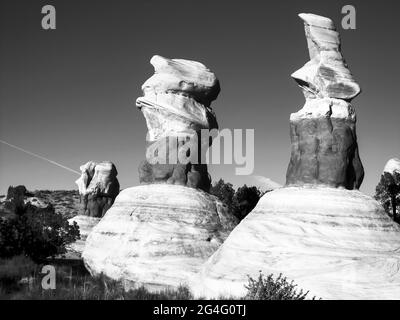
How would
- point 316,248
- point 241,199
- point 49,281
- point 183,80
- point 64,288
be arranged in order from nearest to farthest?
point 316,248 → point 64,288 → point 49,281 → point 183,80 → point 241,199

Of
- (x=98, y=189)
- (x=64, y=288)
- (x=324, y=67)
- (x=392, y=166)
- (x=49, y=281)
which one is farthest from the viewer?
(x=392, y=166)

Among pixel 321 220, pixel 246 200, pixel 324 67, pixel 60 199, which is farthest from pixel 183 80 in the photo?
pixel 60 199

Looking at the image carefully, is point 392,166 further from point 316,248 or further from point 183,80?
point 316,248

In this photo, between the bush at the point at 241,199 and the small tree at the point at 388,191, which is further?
the small tree at the point at 388,191

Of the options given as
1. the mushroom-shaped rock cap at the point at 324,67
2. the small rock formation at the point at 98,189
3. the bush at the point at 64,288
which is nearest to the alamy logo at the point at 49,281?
the bush at the point at 64,288

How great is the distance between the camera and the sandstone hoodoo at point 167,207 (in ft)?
53.0

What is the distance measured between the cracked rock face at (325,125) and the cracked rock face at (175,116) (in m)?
4.98

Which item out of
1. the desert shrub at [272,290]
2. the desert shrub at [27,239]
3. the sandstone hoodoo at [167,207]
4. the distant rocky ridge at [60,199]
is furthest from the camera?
the distant rocky ridge at [60,199]

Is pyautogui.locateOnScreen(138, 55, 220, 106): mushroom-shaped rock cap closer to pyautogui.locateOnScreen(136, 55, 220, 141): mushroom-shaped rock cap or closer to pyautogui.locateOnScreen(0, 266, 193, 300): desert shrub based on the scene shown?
pyautogui.locateOnScreen(136, 55, 220, 141): mushroom-shaped rock cap

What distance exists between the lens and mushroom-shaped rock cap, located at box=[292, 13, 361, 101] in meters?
13.6

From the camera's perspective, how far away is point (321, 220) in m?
12.3

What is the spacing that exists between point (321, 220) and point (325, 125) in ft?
8.27

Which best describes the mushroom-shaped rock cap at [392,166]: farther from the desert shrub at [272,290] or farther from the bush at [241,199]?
the desert shrub at [272,290]

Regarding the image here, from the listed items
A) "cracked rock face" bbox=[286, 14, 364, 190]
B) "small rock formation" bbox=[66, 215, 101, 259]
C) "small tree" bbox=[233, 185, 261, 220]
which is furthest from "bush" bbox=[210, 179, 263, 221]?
"cracked rock face" bbox=[286, 14, 364, 190]
